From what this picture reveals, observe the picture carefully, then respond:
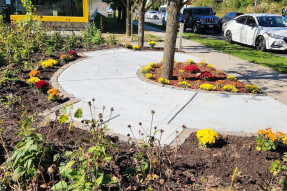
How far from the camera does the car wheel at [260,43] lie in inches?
481

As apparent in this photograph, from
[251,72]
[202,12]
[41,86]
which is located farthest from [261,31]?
[41,86]

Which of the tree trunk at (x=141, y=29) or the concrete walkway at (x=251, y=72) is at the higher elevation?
the tree trunk at (x=141, y=29)

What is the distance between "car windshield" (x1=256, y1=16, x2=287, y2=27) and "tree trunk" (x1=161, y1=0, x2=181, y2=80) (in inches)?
299

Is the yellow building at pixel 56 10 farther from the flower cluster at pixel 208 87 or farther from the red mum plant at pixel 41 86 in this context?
the flower cluster at pixel 208 87

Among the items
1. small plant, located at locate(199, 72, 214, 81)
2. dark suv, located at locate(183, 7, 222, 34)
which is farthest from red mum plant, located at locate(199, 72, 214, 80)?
dark suv, located at locate(183, 7, 222, 34)

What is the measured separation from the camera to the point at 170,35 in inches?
279

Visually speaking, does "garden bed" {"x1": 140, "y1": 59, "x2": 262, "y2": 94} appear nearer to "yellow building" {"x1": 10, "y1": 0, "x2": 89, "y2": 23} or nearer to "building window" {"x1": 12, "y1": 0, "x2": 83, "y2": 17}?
"yellow building" {"x1": 10, "y1": 0, "x2": 89, "y2": 23}

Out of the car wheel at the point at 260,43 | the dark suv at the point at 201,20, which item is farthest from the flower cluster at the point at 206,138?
the dark suv at the point at 201,20

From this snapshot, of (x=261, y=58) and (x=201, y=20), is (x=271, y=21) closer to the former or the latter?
(x=261, y=58)

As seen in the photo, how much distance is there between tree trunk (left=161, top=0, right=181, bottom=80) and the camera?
6.86 m

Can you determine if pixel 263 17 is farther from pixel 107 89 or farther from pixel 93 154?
pixel 93 154

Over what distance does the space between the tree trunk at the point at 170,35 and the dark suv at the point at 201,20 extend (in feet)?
42.9

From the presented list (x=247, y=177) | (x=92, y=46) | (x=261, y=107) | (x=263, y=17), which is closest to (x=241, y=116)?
(x=261, y=107)

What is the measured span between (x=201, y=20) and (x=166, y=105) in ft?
50.1
